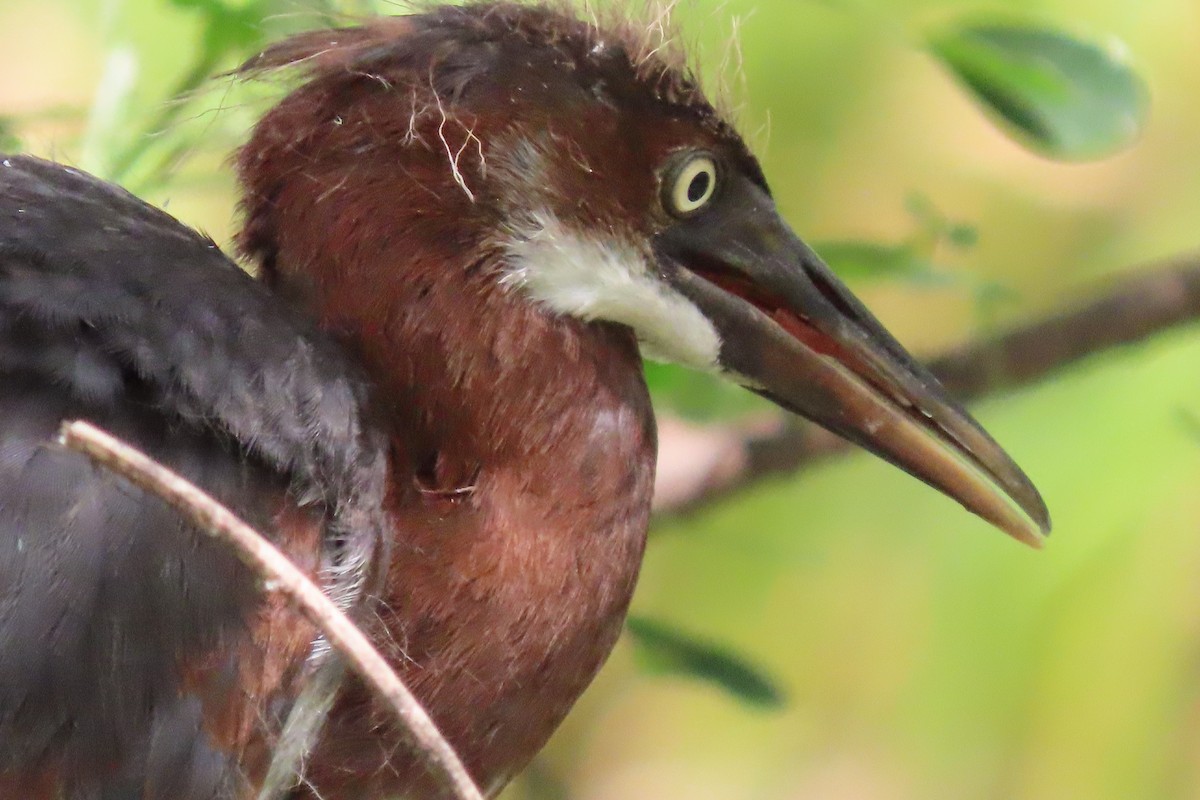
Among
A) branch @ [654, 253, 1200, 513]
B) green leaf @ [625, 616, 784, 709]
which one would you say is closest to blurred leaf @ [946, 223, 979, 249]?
branch @ [654, 253, 1200, 513]

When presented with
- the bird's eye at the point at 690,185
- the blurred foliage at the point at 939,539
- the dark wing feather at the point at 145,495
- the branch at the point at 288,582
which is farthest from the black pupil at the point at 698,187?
the blurred foliage at the point at 939,539

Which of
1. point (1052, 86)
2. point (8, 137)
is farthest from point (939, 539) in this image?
point (8, 137)

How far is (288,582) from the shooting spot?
0.36m

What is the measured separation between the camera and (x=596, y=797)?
164cm

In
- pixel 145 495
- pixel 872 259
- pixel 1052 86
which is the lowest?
pixel 145 495

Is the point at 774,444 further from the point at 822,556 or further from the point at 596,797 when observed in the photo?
the point at 596,797

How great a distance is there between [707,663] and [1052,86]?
0.49m

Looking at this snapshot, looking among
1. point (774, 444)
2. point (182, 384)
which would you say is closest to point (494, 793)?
point (182, 384)

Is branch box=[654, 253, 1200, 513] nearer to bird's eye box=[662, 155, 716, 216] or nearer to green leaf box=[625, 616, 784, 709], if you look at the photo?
green leaf box=[625, 616, 784, 709]

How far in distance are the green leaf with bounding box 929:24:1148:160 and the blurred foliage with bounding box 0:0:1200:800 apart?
1.61ft

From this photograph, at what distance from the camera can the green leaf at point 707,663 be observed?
927 millimetres

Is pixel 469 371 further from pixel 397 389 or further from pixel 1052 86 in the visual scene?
pixel 1052 86

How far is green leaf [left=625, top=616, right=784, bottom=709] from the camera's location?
93 centimetres

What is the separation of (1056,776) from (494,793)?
1186 millimetres
